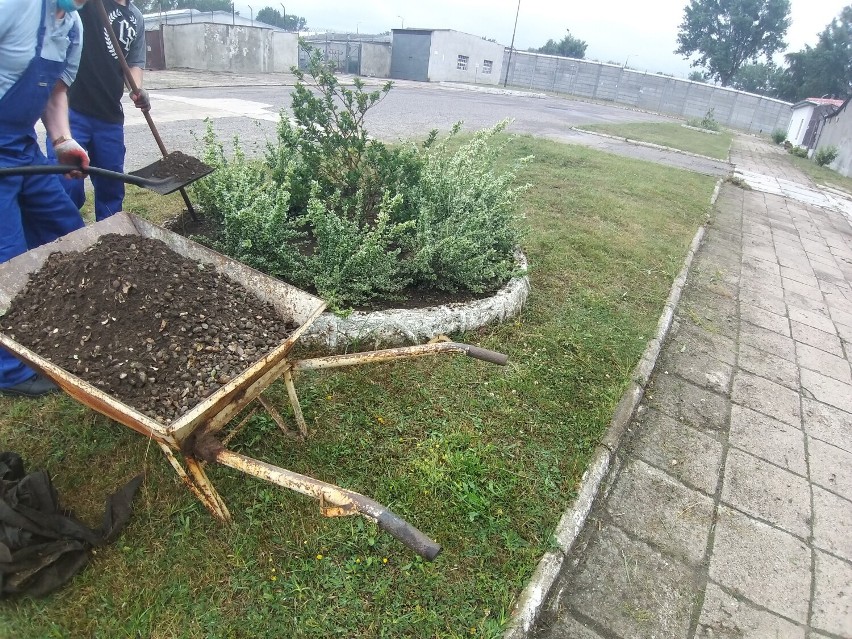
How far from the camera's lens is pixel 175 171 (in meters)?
2.97

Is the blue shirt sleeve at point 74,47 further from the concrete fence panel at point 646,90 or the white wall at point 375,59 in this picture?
the concrete fence panel at point 646,90

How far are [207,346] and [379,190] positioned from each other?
7.06 feet

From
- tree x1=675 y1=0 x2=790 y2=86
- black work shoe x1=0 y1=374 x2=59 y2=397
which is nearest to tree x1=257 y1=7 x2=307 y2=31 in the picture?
tree x1=675 y1=0 x2=790 y2=86

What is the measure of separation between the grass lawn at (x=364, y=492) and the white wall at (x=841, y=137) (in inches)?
816

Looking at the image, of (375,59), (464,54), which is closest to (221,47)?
(375,59)

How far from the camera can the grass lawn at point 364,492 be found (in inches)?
72.5

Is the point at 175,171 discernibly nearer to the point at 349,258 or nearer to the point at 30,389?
the point at 349,258

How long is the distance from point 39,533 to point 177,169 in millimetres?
2010

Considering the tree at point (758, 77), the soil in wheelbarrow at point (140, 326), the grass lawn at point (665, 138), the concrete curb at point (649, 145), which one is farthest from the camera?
the tree at point (758, 77)

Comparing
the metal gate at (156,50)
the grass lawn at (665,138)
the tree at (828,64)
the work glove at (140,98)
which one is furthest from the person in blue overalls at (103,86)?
the tree at (828,64)

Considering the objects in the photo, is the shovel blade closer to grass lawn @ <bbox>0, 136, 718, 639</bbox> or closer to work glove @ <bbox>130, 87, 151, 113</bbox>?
work glove @ <bbox>130, 87, 151, 113</bbox>

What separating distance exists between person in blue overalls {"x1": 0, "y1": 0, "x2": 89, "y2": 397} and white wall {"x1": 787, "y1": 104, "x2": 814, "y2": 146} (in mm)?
36188

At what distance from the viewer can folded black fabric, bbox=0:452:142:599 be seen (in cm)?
175

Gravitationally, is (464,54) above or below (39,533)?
above
